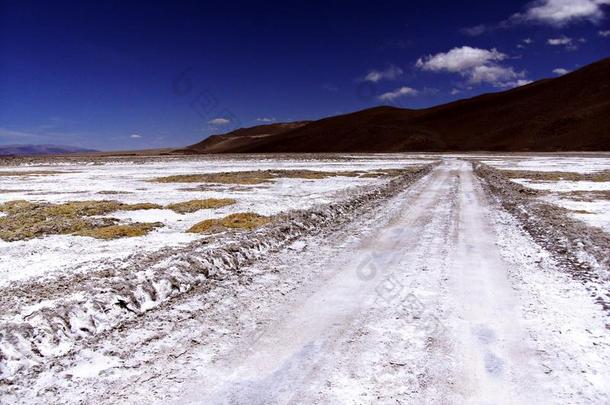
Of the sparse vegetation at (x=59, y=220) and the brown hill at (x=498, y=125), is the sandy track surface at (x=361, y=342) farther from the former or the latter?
the brown hill at (x=498, y=125)

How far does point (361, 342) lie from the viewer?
5840mm

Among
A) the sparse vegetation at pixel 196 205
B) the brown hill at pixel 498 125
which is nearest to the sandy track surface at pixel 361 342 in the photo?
the sparse vegetation at pixel 196 205

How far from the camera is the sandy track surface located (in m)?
4.70

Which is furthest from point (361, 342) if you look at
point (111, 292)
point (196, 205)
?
point (196, 205)

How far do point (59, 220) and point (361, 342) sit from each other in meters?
14.6

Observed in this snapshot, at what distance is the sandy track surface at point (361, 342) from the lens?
4.70 metres

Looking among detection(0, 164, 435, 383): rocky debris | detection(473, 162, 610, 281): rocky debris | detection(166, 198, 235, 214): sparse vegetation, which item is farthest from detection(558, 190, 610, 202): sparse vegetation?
detection(166, 198, 235, 214): sparse vegetation

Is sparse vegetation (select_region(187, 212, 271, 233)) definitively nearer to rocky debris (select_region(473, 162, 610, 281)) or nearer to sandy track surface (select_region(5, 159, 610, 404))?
sandy track surface (select_region(5, 159, 610, 404))

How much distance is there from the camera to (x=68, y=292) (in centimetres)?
764

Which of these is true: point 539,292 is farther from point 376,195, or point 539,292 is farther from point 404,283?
point 376,195

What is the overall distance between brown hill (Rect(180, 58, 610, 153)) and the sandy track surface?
128 m

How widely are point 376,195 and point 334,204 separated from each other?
18.0ft

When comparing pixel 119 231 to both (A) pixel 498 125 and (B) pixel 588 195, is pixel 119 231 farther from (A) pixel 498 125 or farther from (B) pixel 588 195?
(A) pixel 498 125

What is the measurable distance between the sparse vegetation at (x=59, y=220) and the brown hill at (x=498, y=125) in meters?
126
